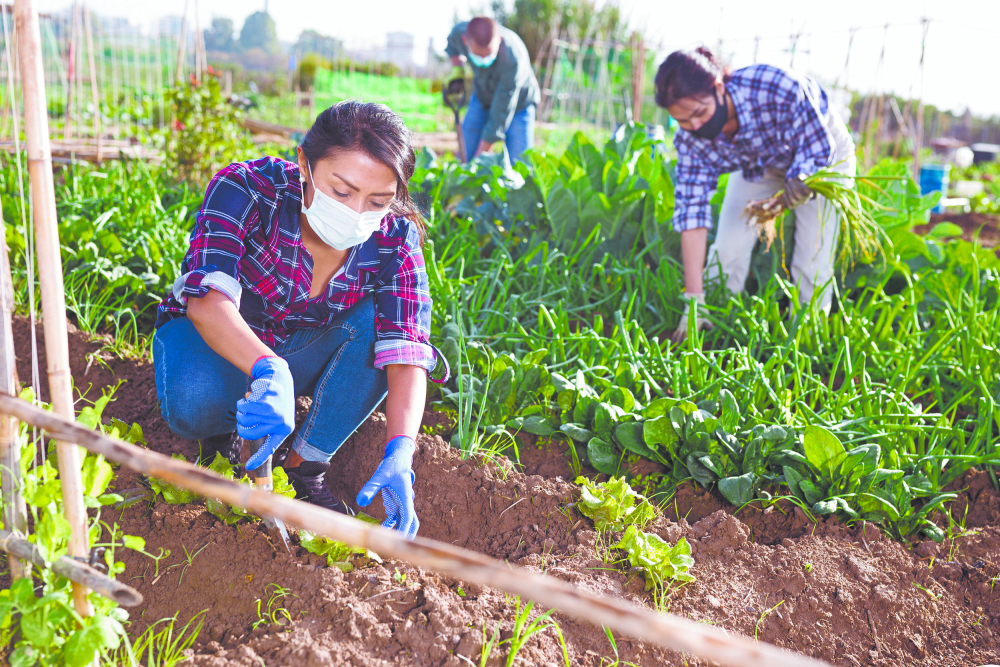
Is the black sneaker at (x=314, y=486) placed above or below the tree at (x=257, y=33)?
below

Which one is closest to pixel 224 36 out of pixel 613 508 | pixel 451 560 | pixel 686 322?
pixel 686 322

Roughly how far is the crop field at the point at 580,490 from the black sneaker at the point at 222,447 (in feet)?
0.18

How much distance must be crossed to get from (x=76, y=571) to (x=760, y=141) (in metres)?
2.13

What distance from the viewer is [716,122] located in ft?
7.00

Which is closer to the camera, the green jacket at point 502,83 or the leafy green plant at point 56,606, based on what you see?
the leafy green plant at point 56,606

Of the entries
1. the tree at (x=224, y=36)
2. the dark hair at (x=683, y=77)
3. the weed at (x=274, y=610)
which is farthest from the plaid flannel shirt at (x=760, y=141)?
the tree at (x=224, y=36)

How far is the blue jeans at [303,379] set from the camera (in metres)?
1.38

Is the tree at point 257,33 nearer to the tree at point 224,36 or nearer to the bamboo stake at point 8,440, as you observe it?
the tree at point 224,36

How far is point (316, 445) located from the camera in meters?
1.44

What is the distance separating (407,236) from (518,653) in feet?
2.63

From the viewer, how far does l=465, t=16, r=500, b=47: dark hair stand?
140 inches

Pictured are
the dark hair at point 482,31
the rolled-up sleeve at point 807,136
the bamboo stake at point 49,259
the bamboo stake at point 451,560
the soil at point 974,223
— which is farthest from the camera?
the soil at point 974,223

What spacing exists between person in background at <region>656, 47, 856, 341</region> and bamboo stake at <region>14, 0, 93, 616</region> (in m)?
1.61

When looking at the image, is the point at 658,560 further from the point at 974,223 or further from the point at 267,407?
the point at 974,223
